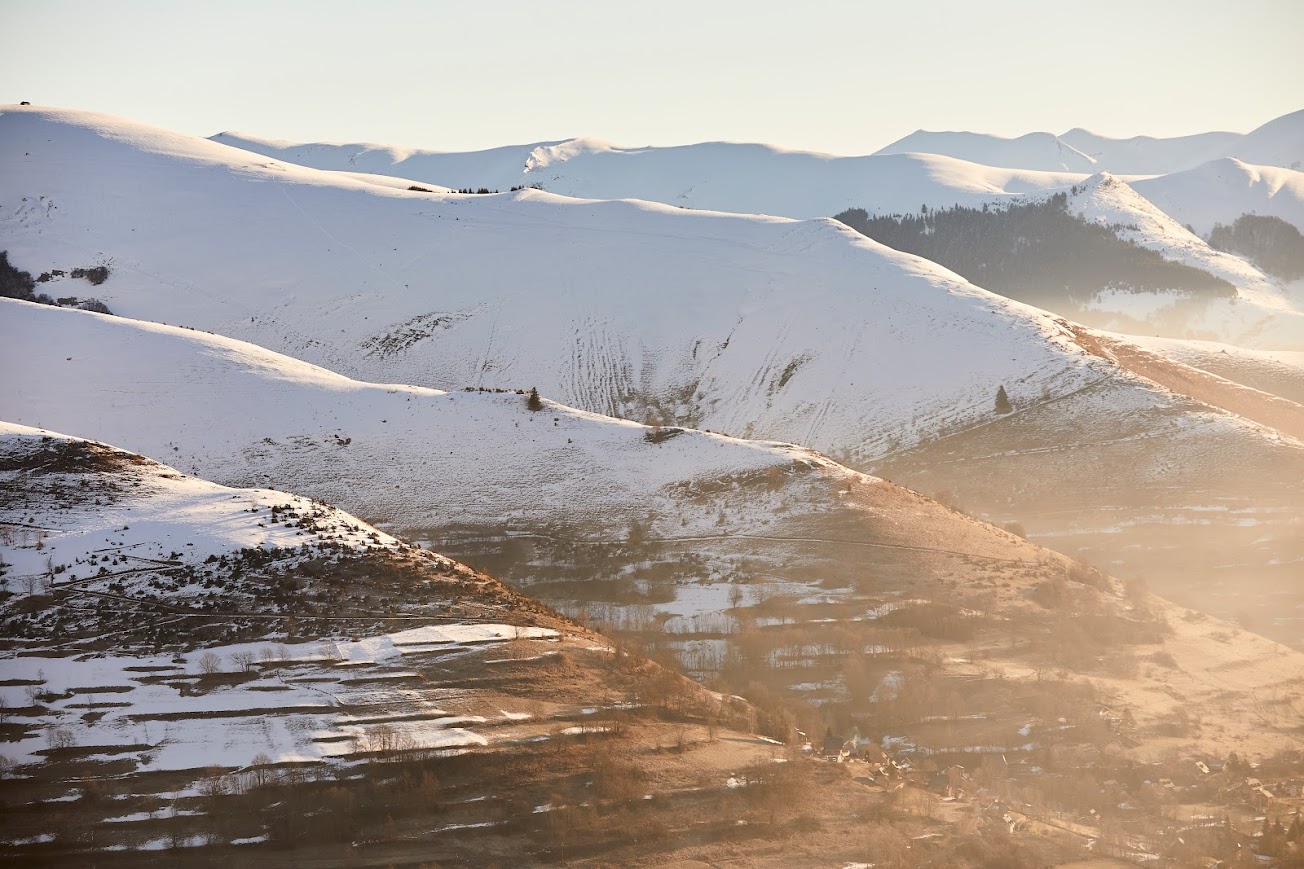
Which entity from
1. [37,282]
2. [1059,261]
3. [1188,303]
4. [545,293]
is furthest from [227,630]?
[1059,261]

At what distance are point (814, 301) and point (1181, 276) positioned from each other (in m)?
82.7

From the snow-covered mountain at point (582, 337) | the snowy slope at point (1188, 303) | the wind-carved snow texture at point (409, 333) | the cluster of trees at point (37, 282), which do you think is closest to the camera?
the snow-covered mountain at point (582, 337)

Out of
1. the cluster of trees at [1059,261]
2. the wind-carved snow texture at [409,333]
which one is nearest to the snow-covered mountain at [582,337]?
the wind-carved snow texture at [409,333]

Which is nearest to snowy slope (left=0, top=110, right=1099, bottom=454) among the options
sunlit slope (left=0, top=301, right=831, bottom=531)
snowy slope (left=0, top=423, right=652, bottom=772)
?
sunlit slope (left=0, top=301, right=831, bottom=531)

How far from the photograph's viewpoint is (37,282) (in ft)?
346

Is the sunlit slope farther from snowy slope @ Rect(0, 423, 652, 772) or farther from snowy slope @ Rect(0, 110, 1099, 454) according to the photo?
snowy slope @ Rect(0, 110, 1099, 454)

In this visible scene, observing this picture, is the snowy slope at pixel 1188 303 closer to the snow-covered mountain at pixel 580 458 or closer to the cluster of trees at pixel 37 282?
the snow-covered mountain at pixel 580 458

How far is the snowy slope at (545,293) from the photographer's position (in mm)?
97625

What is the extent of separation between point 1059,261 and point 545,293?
95825mm

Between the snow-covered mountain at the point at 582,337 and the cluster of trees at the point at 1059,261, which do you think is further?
the cluster of trees at the point at 1059,261

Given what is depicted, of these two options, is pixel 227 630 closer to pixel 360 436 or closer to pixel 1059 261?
pixel 360 436

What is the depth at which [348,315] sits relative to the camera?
108 meters

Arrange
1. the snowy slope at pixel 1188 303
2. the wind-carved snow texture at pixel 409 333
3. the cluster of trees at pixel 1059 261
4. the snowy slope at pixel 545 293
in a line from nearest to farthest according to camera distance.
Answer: the snowy slope at pixel 545 293 → the wind-carved snow texture at pixel 409 333 → the snowy slope at pixel 1188 303 → the cluster of trees at pixel 1059 261

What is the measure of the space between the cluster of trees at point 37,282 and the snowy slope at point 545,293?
1.13 meters
